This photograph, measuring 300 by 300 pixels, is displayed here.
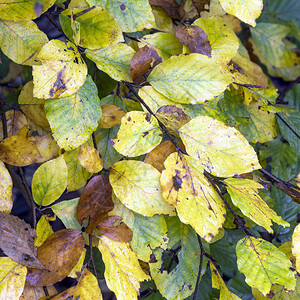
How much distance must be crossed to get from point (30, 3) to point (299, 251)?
0.57 m

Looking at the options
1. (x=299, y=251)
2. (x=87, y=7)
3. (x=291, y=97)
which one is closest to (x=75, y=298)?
(x=299, y=251)

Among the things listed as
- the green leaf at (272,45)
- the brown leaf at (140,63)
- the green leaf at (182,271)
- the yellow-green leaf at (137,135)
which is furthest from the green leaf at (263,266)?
the green leaf at (272,45)

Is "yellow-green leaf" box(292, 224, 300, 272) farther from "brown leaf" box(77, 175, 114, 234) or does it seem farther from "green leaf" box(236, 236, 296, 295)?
"brown leaf" box(77, 175, 114, 234)

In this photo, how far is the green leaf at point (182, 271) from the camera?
1.71 ft

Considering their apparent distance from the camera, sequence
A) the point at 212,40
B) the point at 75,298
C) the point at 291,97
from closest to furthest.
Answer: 1. the point at 75,298
2. the point at 212,40
3. the point at 291,97

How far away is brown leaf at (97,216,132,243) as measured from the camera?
473mm

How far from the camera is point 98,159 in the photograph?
1.59 ft

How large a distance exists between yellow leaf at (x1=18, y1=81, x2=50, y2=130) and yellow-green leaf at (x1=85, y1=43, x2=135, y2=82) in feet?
0.43

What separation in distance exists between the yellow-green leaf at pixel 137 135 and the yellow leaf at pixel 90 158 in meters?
0.06

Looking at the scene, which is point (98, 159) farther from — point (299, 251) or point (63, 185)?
point (299, 251)

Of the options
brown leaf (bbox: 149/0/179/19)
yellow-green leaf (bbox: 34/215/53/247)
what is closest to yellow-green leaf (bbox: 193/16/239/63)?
brown leaf (bbox: 149/0/179/19)

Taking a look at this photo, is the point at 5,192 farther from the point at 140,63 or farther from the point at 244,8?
the point at 244,8

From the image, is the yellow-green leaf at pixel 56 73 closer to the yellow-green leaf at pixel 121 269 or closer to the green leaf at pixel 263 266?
the yellow-green leaf at pixel 121 269

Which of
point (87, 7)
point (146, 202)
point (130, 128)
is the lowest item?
point (146, 202)
